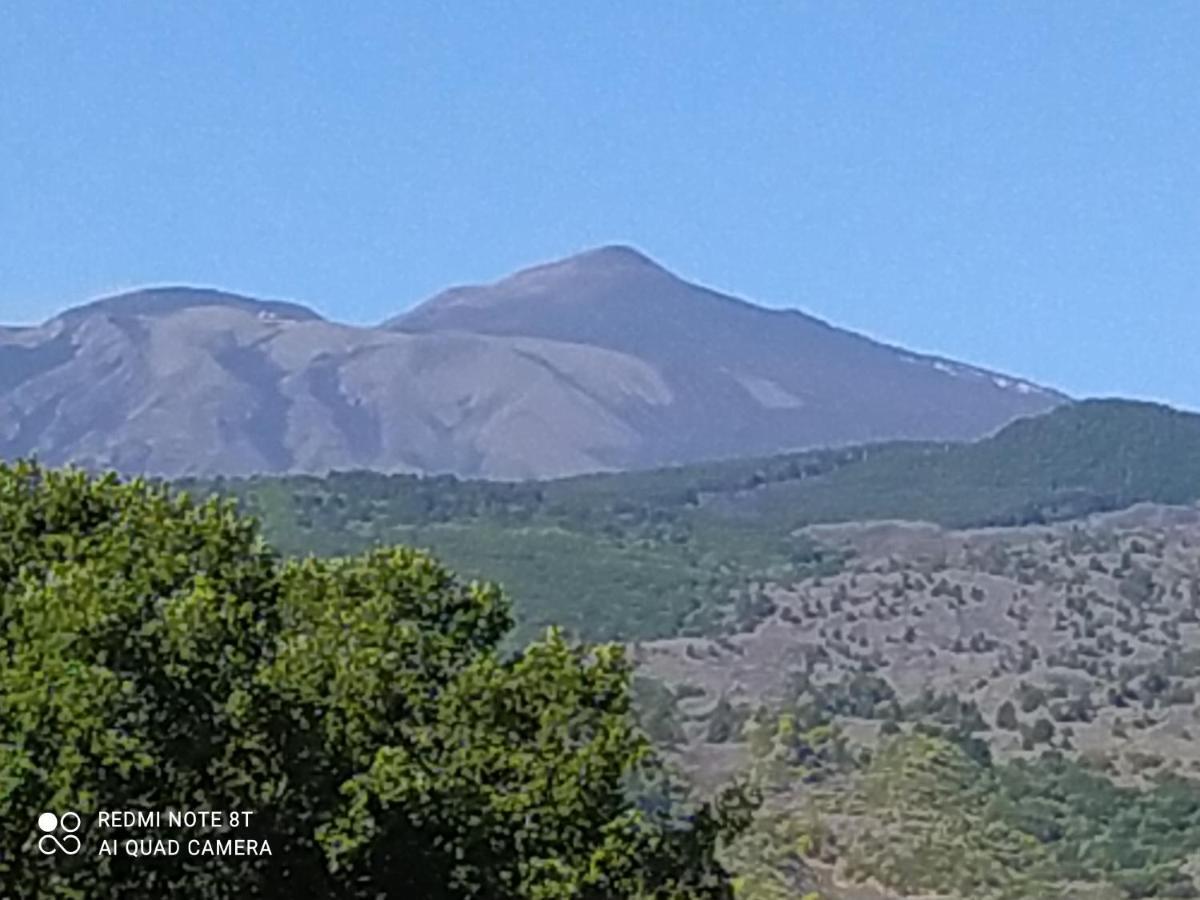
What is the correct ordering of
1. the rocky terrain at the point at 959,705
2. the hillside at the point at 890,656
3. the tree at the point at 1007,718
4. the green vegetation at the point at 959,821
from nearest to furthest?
the green vegetation at the point at 959,821 < the rocky terrain at the point at 959,705 < the hillside at the point at 890,656 < the tree at the point at 1007,718

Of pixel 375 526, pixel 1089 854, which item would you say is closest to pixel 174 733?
pixel 1089 854

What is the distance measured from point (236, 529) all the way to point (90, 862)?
3867 millimetres

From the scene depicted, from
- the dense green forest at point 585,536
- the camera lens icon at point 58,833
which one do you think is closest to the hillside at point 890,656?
the dense green forest at point 585,536

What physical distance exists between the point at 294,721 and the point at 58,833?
2.72 metres

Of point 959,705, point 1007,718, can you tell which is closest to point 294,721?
point 1007,718

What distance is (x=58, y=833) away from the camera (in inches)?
714

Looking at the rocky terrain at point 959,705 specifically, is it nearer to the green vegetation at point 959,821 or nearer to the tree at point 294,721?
the green vegetation at point 959,821

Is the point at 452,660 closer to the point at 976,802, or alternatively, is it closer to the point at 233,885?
the point at 233,885

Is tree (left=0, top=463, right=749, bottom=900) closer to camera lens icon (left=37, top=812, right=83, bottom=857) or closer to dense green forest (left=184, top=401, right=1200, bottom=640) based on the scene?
camera lens icon (left=37, top=812, right=83, bottom=857)

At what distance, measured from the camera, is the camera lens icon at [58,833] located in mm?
17984

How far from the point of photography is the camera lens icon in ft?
59.0

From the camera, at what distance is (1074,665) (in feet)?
369

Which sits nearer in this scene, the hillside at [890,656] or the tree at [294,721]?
the tree at [294,721]

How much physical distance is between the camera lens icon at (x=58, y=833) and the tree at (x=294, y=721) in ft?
0.29
